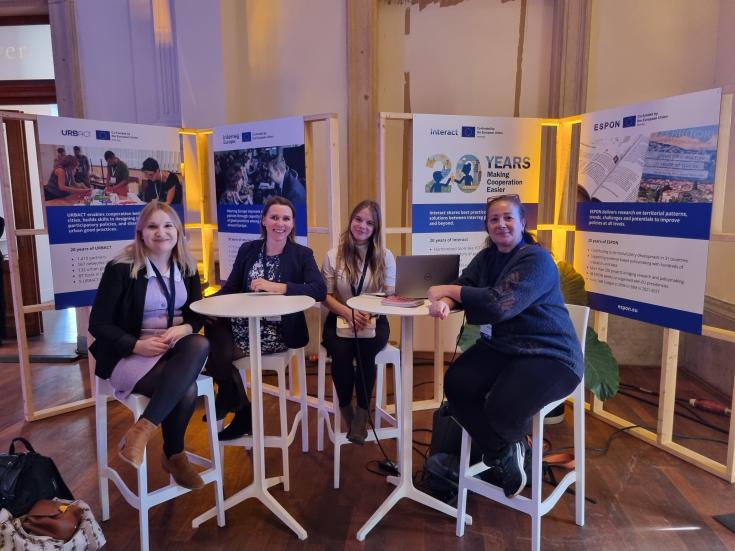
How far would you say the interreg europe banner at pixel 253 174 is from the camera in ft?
10.5

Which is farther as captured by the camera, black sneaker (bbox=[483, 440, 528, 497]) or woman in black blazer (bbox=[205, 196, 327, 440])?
woman in black blazer (bbox=[205, 196, 327, 440])

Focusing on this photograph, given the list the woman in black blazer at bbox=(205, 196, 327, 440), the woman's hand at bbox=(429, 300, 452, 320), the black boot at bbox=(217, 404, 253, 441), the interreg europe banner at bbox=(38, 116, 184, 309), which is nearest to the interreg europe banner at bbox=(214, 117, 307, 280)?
the interreg europe banner at bbox=(38, 116, 184, 309)

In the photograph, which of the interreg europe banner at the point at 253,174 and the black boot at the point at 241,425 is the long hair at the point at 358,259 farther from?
the black boot at the point at 241,425

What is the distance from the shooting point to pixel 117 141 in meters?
3.34

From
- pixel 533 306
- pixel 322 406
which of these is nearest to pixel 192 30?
pixel 322 406

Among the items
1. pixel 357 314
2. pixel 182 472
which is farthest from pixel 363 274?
pixel 182 472

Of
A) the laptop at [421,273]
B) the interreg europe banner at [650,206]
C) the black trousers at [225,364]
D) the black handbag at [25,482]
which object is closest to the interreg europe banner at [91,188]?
the black trousers at [225,364]

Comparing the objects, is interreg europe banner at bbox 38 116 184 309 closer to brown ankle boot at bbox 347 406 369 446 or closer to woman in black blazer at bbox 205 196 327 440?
woman in black blazer at bbox 205 196 327 440

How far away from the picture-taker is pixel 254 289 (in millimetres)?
2367

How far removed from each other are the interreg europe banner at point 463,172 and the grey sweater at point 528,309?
114 centimetres

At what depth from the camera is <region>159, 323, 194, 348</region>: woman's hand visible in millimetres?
2119

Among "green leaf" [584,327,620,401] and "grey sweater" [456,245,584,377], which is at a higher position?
"grey sweater" [456,245,584,377]

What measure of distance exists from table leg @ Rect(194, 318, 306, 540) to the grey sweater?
2.68 ft

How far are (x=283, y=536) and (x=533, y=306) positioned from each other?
4.30ft
